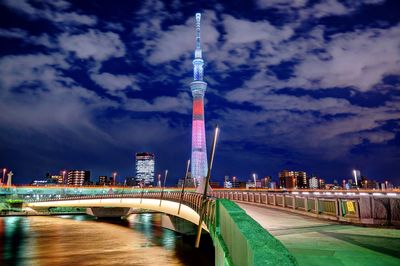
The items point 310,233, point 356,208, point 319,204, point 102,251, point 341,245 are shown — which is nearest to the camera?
point 341,245

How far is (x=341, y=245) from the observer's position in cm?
1189

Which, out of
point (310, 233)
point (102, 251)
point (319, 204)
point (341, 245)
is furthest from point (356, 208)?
point (102, 251)

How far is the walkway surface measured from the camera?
9.53m

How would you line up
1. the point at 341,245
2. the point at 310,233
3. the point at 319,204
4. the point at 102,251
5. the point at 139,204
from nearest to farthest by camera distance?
the point at 341,245, the point at 310,233, the point at 319,204, the point at 102,251, the point at 139,204

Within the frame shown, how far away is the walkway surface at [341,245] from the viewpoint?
9531mm

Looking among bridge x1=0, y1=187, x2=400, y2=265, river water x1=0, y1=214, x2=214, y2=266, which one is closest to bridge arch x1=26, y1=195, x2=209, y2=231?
bridge x1=0, y1=187, x2=400, y2=265

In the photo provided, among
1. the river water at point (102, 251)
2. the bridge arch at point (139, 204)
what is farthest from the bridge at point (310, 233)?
the river water at point (102, 251)

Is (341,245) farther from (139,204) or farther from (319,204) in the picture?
(139,204)

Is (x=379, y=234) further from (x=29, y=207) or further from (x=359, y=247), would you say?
(x=29, y=207)

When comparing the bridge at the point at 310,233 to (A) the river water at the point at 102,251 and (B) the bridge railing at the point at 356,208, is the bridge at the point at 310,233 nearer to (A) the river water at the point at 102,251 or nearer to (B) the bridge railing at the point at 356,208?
(B) the bridge railing at the point at 356,208

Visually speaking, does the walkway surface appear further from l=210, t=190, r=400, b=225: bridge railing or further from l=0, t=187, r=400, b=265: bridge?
l=210, t=190, r=400, b=225: bridge railing

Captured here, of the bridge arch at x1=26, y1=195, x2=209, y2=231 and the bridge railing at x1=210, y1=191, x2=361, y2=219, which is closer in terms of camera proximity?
the bridge railing at x1=210, y1=191, x2=361, y2=219

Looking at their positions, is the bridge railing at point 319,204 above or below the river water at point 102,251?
above

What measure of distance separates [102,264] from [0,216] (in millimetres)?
92808
